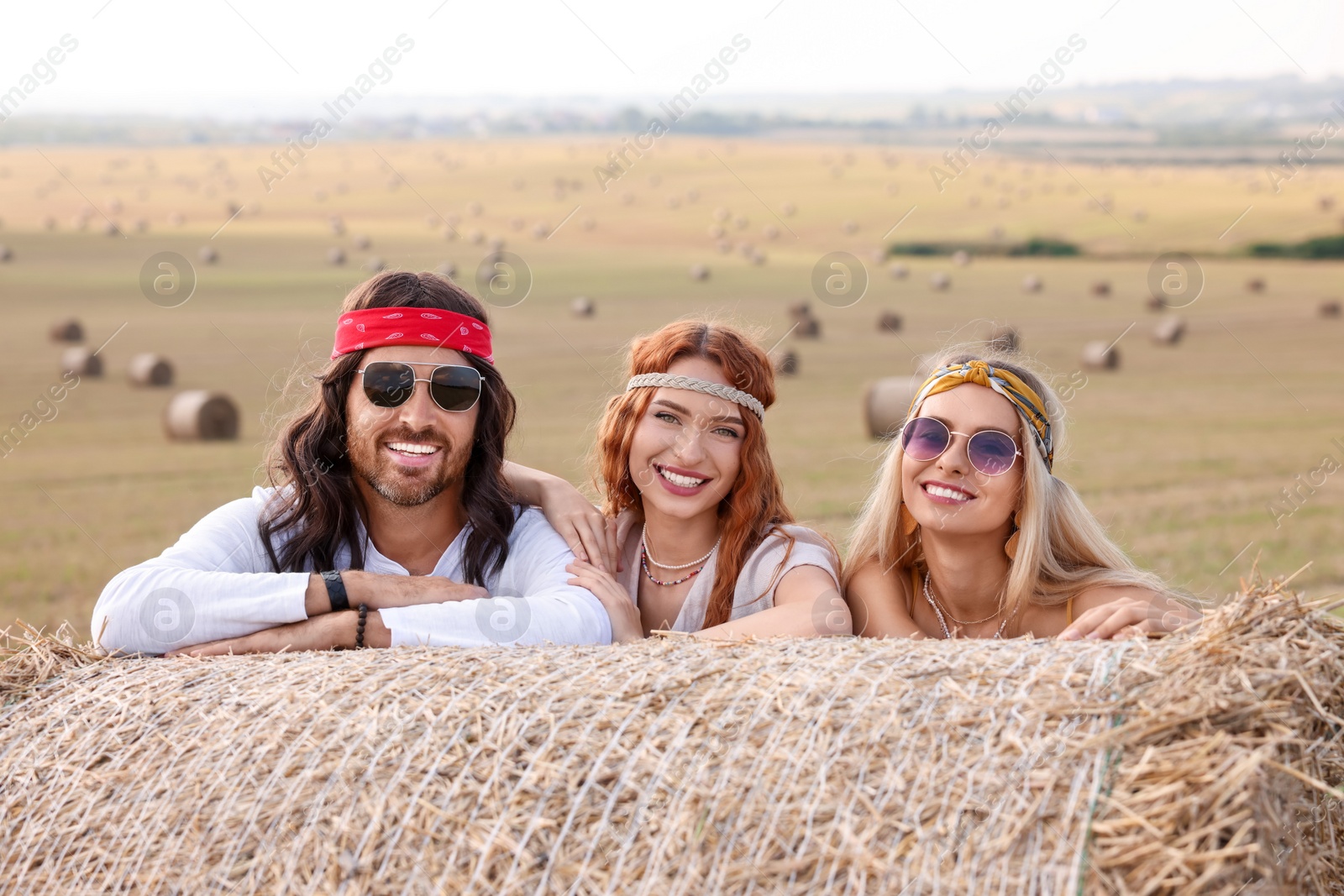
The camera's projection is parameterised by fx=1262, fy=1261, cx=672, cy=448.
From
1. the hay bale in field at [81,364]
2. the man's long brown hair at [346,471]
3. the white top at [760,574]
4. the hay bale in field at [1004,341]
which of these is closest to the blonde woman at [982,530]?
the white top at [760,574]

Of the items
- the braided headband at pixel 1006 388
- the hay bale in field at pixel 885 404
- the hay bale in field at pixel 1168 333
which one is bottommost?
the braided headband at pixel 1006 388

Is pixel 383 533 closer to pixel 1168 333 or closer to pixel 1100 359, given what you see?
pixel 1100 359

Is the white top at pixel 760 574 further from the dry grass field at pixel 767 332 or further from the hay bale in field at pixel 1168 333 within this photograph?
the hay bale in field at pixel 1168 333

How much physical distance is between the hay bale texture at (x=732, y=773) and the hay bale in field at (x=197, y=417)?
15275mm

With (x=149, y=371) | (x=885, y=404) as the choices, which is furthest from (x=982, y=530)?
(x=149, y=371)

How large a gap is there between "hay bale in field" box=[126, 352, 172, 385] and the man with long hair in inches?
739

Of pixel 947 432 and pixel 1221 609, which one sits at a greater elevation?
pixel 947 432

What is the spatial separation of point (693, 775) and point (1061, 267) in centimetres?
4959

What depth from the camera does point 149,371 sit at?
72.7 ft

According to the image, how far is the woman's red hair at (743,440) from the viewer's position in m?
4.73

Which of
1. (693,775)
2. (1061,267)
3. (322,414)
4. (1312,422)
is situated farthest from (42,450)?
(1061,267)

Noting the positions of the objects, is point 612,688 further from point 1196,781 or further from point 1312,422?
point 1312,422

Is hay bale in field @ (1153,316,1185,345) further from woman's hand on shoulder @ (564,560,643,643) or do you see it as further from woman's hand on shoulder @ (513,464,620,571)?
woman's hand on shoulder @ (564,560,643,643)

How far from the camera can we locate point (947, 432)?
4.43 meters
